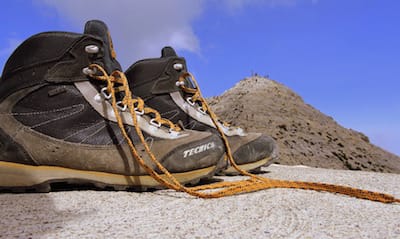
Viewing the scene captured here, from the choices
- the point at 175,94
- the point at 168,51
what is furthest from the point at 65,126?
the point at 168,51

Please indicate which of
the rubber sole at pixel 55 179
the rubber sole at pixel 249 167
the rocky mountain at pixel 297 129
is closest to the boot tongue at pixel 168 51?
the rubber sole at pixel 249 167

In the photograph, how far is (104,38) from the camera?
2.35 m

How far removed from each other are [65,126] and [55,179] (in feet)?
0.86

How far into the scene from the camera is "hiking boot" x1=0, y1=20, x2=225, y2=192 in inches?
81.3

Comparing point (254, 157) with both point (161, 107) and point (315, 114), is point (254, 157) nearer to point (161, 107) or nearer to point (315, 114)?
point (161, 107)

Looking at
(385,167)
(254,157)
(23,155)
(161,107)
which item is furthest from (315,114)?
(23,155)

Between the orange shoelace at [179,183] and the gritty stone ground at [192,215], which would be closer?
the gritty stone ground at [192,215]

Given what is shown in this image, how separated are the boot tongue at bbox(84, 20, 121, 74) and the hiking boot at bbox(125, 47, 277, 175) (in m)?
0.34

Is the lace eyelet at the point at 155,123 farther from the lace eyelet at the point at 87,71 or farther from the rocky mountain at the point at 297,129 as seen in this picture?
the rocky mountain at the point at 297,129

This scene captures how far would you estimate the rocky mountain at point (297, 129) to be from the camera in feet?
18.3

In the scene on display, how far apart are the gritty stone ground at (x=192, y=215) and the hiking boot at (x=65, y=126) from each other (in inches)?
3.6

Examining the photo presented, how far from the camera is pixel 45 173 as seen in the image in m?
2.06

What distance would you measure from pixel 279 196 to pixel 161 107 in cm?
103

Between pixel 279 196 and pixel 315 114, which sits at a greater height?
pixel 315 114
